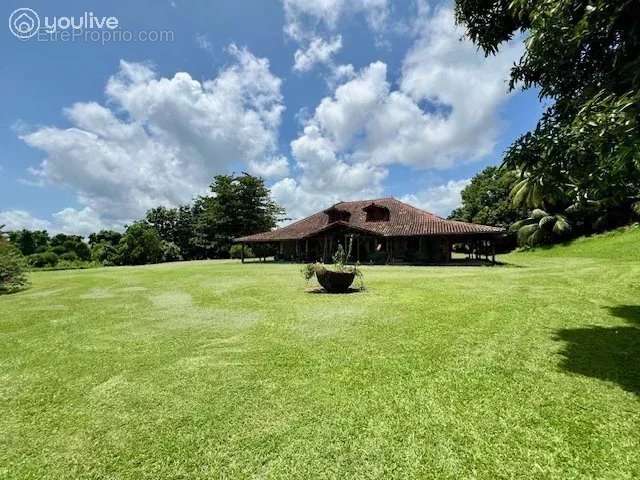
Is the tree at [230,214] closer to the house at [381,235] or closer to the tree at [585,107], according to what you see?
the house at [381,235]

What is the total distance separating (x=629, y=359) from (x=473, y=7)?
7664 mm

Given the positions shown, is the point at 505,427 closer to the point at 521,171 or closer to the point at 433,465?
the point at 433,465

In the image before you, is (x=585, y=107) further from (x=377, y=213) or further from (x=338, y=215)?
(x=338, y=215)

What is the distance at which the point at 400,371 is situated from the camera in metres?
5.04

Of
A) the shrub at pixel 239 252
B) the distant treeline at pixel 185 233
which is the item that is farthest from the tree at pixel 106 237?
the shrub at pixel 239 252

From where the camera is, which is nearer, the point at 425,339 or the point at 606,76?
the point at 606,76

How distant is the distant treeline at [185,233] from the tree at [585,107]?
39.0 m

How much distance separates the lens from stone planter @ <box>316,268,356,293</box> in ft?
40.2

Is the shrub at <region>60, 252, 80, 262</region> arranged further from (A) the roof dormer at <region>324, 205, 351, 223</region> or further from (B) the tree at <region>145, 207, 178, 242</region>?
(A) the roof dormer at <region>324, 205, 351, 223</region>

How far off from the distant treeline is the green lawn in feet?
120

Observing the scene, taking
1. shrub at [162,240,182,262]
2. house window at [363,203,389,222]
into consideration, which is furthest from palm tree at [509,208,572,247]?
shrub at [162,240,182,262]

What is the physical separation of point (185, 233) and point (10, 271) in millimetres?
37247

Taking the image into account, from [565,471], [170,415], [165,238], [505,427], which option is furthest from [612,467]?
[165,238]

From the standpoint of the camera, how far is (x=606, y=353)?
5.56 meters
